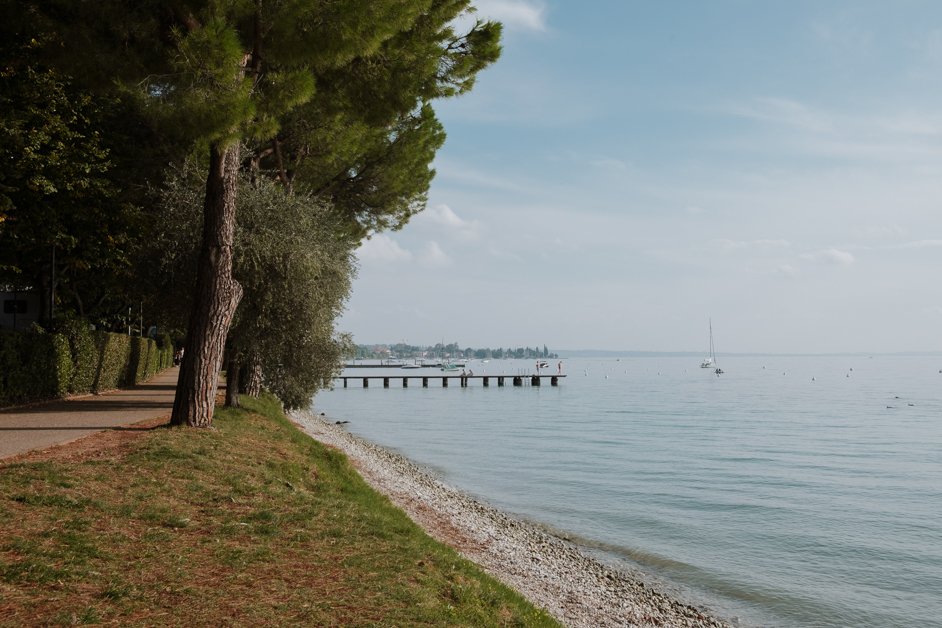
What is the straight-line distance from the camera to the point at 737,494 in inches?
920

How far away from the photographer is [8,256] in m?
25.1

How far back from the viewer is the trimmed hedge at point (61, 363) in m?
18.2

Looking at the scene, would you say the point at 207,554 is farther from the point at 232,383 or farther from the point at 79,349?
the point at 79,349

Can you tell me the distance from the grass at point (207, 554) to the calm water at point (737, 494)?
7448 millimetres

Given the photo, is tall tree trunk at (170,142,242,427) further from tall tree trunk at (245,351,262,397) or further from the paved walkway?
tall tree trunk at (245,351,262,397)

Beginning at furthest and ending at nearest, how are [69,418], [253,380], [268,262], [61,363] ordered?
[253,380] → [61,363] → [268,262] → [69,418]

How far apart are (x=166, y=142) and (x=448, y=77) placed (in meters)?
8.83

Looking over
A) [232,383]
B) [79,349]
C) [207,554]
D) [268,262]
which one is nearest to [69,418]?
[232,383]

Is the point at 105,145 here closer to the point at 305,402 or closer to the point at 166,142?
the point at 166,142

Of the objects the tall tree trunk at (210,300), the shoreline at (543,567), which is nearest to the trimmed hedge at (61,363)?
the tall tree trunk at (210,300)

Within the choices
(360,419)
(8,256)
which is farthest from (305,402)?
(360,419)

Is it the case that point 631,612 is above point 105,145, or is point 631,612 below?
below

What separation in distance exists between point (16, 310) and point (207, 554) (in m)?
38.3

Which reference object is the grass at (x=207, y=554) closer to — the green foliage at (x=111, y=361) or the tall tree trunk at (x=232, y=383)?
the tall tree trunk at (x=232, y=383)
